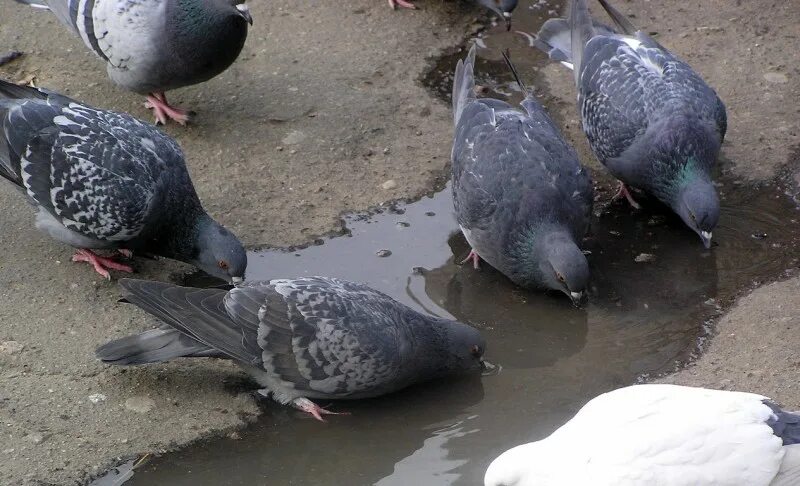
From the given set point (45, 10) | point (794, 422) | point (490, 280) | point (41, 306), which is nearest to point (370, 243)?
point (490, 280)

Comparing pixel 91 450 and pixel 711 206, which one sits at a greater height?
pixel 711 206

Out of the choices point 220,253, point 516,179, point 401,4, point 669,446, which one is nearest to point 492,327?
point 516,179

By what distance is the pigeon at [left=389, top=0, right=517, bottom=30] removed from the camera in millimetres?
8891

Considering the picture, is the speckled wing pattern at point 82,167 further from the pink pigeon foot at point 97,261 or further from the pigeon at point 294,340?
the pigeon at point 294,340

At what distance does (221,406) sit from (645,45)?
157 inches

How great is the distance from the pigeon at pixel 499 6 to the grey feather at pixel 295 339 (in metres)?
3.83

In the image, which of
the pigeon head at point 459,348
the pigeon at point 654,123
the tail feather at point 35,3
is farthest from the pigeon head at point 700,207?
→ the tail feather at point 35,3

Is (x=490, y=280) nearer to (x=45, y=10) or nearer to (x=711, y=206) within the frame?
(x=711, y=206)

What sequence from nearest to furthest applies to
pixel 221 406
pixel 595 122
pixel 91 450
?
pixel 91 450, pixel 221 406, pixel 595 122

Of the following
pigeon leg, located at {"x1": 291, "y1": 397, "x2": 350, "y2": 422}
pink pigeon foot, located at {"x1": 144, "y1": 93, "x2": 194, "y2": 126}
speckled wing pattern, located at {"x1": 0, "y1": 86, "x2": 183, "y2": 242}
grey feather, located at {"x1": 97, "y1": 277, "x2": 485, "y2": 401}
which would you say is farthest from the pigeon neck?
pink pigeon foot, located at {"x1": 144, "y1": 93, "x2": 194, "y2": 126}

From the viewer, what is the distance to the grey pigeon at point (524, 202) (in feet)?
21.4

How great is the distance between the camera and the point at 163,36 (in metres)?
7.54

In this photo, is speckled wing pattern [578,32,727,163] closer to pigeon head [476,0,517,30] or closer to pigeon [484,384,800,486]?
pigeon head [476,0,517,30]

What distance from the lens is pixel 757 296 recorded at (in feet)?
21.0
